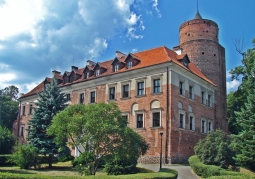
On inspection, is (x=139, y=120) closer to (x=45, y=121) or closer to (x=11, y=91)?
(x=45, y=121)

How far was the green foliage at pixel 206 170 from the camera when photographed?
1930 centimetres

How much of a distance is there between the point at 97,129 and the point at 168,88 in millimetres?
12214

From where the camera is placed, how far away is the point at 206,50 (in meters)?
38.7

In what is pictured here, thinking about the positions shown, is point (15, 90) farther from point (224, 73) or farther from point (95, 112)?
point (95, 112)

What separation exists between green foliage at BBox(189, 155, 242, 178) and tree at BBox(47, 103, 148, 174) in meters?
4.81

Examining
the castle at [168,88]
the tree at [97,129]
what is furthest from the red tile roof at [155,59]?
the tree at [97,129]

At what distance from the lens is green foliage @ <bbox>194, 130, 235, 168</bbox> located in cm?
2253

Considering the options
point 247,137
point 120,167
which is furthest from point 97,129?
point 247,137

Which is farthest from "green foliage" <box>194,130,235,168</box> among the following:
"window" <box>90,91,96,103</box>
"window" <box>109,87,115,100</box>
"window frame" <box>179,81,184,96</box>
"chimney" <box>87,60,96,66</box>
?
"chimney" <box>87,60,96,66</box>

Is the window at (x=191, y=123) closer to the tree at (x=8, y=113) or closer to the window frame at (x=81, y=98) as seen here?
the window frame at (x=81, y=98)

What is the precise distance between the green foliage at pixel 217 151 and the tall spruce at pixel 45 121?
559 inches

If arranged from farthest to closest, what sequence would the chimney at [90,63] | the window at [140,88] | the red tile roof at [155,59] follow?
the chimney at [90,63] < the window at [140,88] < the red tile roof at [155,59]

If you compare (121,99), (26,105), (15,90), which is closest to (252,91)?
(121,99)

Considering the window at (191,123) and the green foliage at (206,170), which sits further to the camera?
the window at (191,123)
